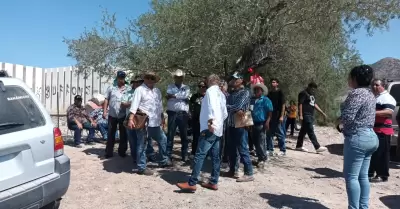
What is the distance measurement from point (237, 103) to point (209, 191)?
147 cm

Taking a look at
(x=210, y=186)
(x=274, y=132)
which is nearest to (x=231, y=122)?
(x=210, y=186)

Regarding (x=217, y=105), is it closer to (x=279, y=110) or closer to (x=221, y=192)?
(x=221, y=192)

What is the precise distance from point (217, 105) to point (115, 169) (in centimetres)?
247

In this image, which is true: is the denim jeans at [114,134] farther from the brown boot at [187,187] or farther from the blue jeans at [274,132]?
the blue jeans at [274,132]

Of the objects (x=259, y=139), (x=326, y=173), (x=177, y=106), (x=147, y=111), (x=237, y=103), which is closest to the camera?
(x=237, y=103)

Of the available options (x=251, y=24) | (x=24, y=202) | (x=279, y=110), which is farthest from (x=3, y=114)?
(x=279, y=110)

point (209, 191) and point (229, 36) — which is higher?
point (229, 36)

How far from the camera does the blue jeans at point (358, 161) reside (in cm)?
475

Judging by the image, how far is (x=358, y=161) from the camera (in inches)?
188

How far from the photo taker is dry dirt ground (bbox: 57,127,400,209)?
5590 millimetres

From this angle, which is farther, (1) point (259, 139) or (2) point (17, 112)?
(1) point (259, 139)

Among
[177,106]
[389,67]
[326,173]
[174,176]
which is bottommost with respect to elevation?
[326,173]

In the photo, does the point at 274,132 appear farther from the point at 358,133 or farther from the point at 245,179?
the point at 358,133

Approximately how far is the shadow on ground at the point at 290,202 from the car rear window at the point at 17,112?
10.7 ft
